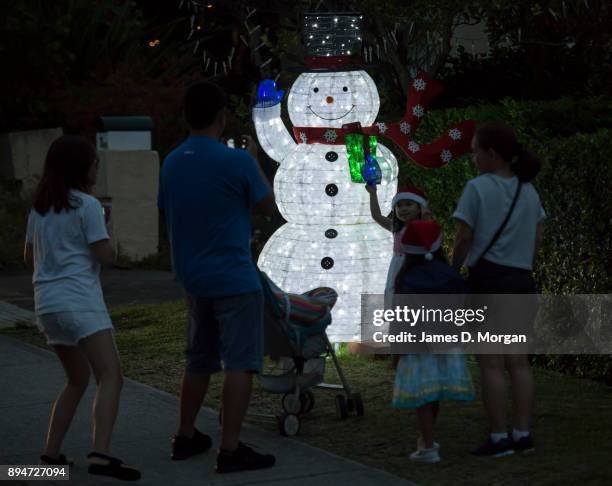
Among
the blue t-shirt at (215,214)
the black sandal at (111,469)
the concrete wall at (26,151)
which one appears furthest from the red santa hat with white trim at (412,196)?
the concrete wall at (26,151)

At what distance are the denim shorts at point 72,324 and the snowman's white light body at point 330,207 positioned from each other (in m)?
3.13

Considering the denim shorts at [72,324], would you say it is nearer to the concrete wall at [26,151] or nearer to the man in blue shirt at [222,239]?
the man in blue shirt at [222,239]

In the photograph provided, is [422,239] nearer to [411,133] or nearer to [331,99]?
[411,133]

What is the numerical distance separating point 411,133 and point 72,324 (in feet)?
12.3

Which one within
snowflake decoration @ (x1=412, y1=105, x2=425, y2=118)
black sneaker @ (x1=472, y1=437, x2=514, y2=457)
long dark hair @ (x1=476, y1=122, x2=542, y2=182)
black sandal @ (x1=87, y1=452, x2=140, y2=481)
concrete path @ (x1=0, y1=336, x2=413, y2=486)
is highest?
snowflake decoration @ (x1=412, y1=105, x2=425, y2=118)

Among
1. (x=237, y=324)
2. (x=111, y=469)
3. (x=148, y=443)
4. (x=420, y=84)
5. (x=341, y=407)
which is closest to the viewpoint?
(x=111, y=469)

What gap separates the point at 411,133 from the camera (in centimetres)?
910

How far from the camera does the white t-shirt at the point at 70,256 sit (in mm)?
6094

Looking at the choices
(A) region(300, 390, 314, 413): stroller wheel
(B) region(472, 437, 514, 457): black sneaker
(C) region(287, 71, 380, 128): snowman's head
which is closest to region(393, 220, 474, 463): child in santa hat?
(B) region(472, 437, 514, 457): black sneaker

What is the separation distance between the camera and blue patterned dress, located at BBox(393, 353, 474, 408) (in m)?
6.47

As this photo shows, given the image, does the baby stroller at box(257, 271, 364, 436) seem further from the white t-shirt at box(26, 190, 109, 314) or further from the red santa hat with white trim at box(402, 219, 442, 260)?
the white t-shirt at box(26, 190, 109, 314)

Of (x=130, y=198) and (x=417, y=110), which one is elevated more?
(x=417, y=110)

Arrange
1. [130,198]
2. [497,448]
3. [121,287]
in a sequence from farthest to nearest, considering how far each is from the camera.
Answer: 1. [130,198]
2. [121,287]
3. [497,448]

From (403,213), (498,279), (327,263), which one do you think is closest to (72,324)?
(498,279)
